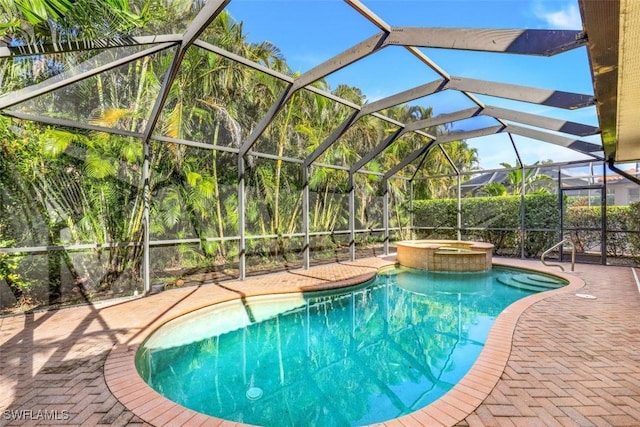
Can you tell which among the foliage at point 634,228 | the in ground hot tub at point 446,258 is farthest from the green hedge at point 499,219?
the in ground hot tub at point 446,258

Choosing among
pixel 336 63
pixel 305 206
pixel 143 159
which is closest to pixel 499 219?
pixel 305 206

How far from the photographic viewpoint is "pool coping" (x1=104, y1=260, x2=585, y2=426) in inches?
96.7

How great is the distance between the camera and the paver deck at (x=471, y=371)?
2.49 meters

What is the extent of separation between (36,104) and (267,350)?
21.2 feet

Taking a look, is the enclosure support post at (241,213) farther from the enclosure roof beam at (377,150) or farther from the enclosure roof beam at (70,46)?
the enclosure roof beam at (377,150)

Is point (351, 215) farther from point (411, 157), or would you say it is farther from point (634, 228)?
point (634, 228)

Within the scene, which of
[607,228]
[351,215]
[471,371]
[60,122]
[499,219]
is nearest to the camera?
[471,371]

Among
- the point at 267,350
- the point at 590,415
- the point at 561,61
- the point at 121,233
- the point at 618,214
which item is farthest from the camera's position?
the point at 618,214

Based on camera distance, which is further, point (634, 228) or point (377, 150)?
point (377, 150)

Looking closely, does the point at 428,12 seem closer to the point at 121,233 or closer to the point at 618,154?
the point at 618,154

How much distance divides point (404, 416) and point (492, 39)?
4686 millimetres

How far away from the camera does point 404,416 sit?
2.52 metres

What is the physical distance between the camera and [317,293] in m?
7.07

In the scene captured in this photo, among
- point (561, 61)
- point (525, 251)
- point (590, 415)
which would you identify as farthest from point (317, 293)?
point (525, 251)
